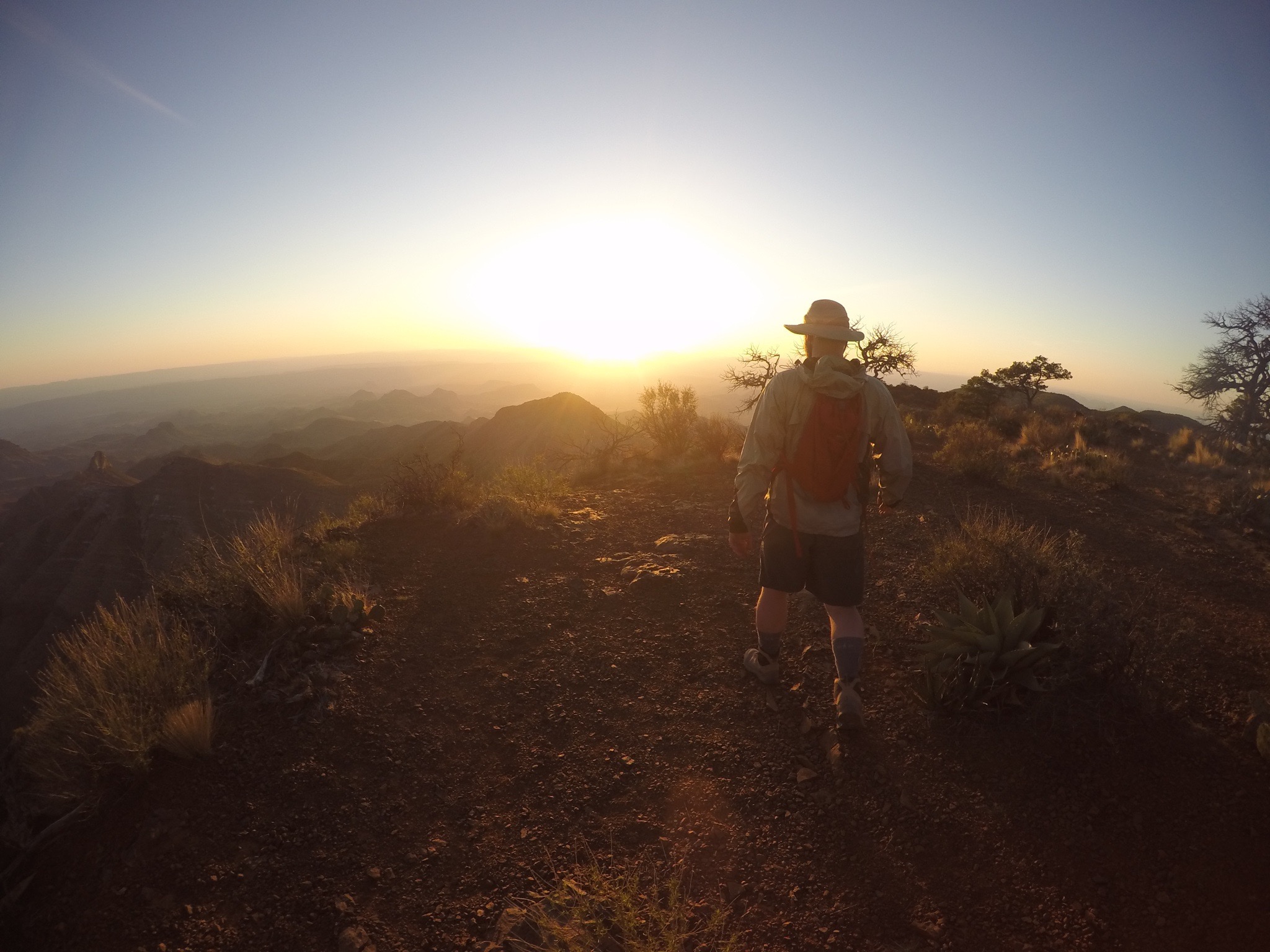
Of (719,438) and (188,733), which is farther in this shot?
(719,438)

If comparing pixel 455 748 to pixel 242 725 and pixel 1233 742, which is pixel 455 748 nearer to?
pixel 242 725

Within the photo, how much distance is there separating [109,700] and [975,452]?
32.4ft

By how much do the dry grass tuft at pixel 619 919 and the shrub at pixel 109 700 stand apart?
2.03 meters

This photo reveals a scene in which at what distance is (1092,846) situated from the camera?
2146 mm

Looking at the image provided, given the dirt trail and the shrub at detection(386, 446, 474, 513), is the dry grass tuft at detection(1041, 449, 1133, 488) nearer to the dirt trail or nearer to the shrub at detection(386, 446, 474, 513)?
the dirt trail

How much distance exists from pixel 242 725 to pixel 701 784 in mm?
2437

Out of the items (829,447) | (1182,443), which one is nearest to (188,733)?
(829,447)

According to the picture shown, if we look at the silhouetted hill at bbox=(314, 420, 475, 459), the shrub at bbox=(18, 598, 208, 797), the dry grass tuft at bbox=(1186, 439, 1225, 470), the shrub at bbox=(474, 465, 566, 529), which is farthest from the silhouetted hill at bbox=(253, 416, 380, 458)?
the dry grass tuft at bbox=(1186, 439, 1225, 470)

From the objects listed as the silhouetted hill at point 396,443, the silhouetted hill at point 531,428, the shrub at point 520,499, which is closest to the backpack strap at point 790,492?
the shrub at point 520,499

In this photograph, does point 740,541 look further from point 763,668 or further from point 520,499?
point 520,499

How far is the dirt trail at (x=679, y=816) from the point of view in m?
1.98

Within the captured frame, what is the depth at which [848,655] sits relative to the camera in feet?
9.48

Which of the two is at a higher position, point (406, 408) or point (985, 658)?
point (985, 658)

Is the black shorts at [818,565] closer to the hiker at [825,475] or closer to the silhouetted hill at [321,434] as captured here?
the hiker at [825,475]
